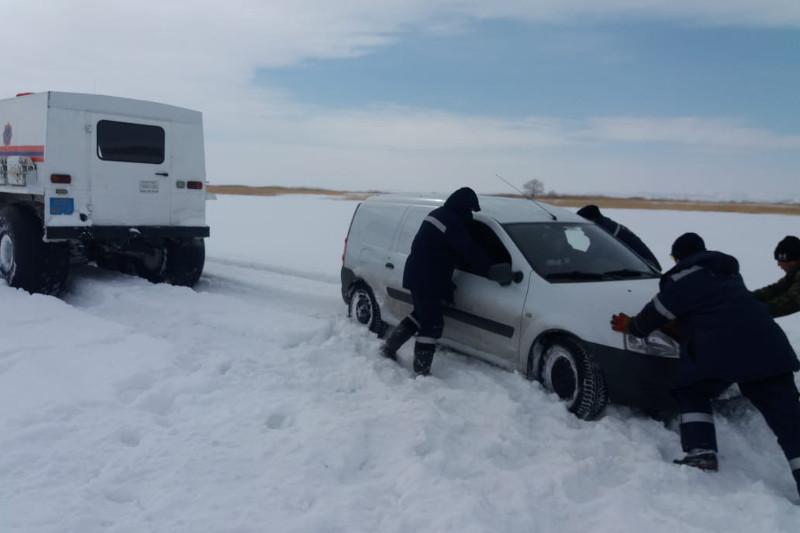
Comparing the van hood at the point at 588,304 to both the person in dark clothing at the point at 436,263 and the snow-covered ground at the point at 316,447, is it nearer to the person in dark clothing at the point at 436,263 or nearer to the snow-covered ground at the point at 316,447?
the snow-covered ground at the point at 316,447

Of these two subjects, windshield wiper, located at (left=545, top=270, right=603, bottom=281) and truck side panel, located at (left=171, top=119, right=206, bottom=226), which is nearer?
windshield wiper, located at (left=545, top=270, right=603, bottom=281)

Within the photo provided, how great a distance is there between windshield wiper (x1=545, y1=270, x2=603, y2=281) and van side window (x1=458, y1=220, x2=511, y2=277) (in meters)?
0.45

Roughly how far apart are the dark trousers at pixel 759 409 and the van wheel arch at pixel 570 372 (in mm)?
583

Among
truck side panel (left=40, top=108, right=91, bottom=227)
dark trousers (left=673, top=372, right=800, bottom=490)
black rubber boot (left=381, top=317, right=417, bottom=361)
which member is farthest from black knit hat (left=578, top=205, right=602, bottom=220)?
truck side panel (left=40, top=108, right=91, bottom=227)

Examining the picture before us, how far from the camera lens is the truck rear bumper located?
337 inches

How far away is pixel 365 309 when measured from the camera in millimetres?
7363

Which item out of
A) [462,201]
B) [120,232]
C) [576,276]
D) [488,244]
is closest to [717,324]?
[576,276]

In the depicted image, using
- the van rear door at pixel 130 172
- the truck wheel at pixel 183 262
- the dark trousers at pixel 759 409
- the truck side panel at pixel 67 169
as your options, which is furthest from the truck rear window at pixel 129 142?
the dark trousers at pixel 759 409

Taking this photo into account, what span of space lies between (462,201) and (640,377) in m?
2.13

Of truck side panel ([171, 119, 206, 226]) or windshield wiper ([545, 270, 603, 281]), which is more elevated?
truck side panel ([171, 119, 206, 226])

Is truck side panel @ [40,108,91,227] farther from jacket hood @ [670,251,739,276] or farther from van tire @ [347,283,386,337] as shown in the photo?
jacket hood @ [670,251,739,276]

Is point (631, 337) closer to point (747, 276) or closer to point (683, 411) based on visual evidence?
point (683, 411)

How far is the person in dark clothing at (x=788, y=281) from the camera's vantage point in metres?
5.02

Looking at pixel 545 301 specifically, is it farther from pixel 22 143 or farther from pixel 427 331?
pixel 22 143
